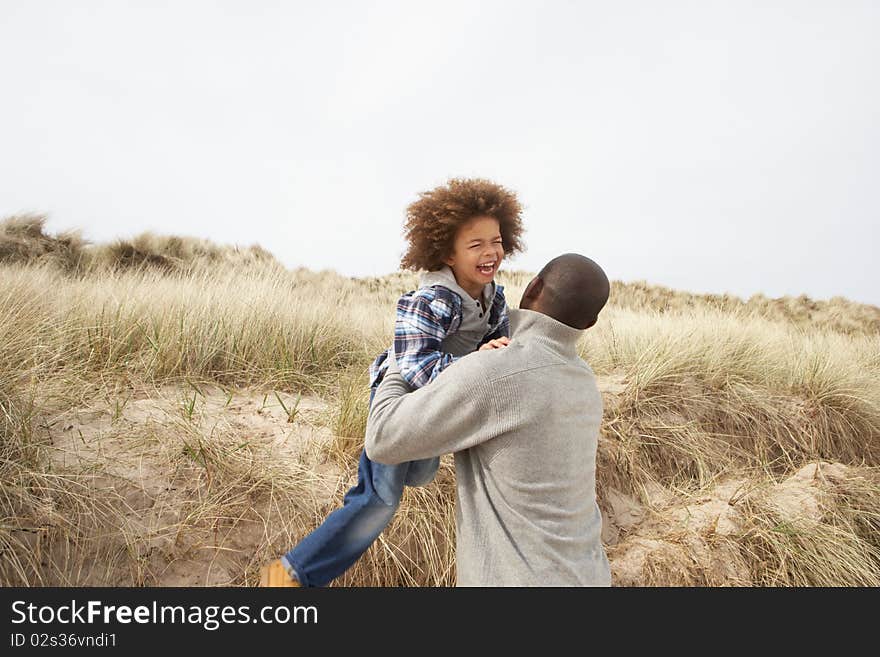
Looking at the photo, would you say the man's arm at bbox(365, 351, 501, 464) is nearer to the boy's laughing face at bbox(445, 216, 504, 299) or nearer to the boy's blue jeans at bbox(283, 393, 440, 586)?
the boy's blue jeans at bbox(283, 393, 440, 586)

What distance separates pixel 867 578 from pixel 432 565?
297cm

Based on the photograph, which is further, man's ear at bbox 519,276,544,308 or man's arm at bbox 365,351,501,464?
man's ear at bbox 519,276,544,308

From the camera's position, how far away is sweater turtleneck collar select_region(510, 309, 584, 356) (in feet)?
6.42

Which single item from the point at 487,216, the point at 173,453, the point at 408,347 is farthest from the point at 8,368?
the point at 487,216

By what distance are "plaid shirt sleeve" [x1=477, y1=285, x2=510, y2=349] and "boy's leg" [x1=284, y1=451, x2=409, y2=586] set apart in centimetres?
87

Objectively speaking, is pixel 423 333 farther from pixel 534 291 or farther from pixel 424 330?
pixel 534 291

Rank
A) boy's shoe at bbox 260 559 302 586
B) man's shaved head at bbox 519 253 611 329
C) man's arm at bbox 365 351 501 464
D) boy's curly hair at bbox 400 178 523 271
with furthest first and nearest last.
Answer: boy's curly hair at bbox 400 178 523 271 → boy's shoe at bbox 260 559 302 586 → man's shaved head at bbox 519 253 611 329 → man's arm at bbox 365 351 501 464

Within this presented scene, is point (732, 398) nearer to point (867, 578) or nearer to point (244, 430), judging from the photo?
point (867, 578)

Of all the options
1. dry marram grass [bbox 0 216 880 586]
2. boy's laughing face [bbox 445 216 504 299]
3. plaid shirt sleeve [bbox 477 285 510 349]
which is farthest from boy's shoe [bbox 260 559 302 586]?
boy's laughing face [bbox 445 216 504 299]

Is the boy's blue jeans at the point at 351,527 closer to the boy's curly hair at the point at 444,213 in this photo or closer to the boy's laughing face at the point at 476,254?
the boy's laughing face at the point at 476,254

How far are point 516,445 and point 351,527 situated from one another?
0.84m

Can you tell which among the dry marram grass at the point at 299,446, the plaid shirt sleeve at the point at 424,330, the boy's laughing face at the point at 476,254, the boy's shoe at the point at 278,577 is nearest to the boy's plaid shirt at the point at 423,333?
the plaid shirt sleeve at the point at 424,330

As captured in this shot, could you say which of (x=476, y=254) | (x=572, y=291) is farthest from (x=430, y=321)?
(x=572, y=291)

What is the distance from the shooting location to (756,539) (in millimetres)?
4051
